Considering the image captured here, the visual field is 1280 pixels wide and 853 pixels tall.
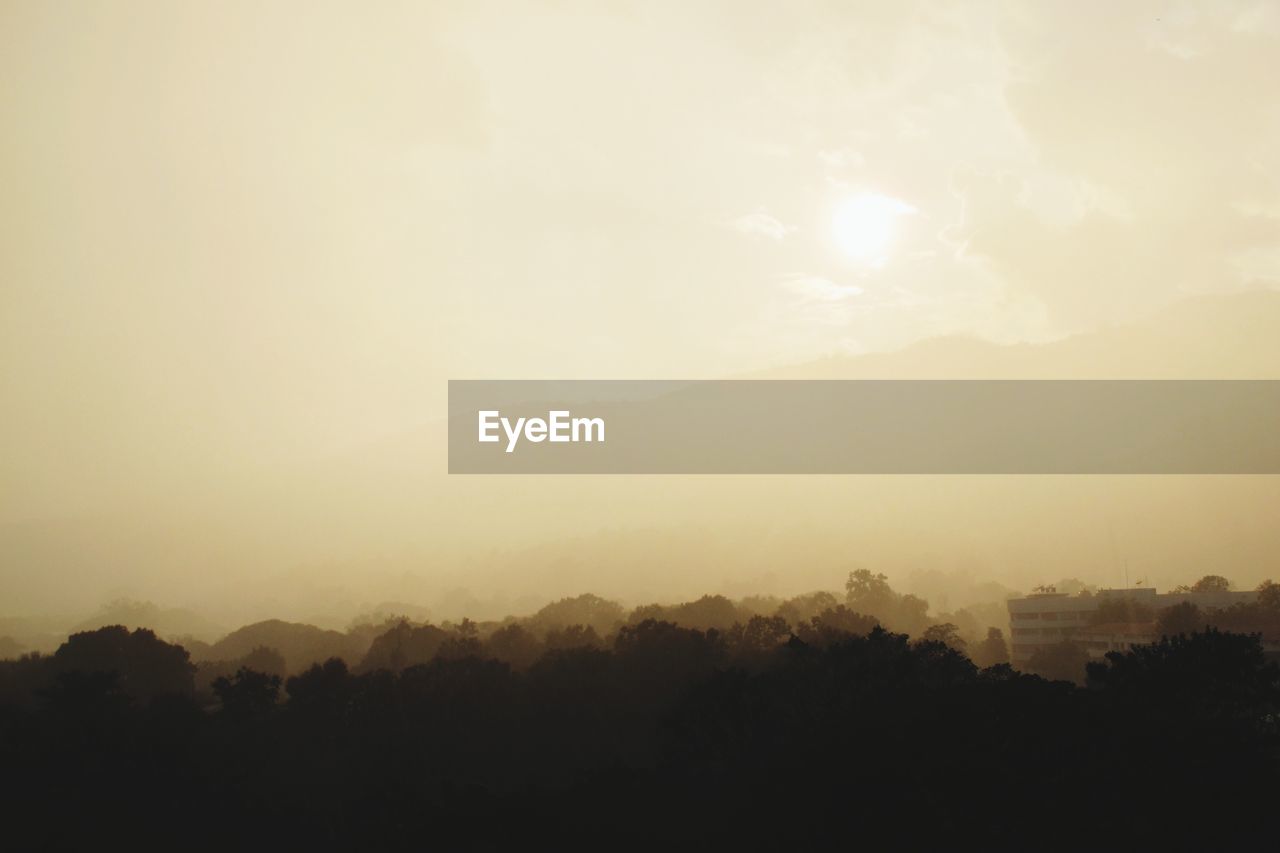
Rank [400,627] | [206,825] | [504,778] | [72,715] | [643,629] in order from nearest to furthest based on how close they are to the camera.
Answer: [206,825] < [504,778] < [72,715] < [643,629] < [400,627]

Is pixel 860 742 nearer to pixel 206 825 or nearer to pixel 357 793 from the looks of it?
pixel 357 793

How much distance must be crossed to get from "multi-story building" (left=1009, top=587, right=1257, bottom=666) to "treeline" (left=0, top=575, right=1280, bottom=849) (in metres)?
67.2

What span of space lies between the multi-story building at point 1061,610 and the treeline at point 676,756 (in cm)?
6717

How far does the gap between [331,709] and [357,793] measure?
1924cm

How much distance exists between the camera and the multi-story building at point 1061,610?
12525 cm

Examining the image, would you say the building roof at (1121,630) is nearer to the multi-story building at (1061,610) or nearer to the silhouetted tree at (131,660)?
the multi-story building at (1061,610)

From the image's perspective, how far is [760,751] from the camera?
45156 mm

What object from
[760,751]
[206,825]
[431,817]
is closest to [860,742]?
[760,751]

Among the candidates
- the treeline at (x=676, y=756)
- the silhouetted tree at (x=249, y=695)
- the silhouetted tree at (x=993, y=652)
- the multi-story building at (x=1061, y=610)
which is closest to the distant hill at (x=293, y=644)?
the treeline at (x=676, y=756)

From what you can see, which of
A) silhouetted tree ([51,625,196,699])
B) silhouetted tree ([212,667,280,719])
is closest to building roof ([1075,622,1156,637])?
silhouetted tree ([212,667,280,719])

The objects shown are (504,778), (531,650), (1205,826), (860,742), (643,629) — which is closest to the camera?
(1205,826)

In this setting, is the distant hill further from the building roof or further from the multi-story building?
the building roof

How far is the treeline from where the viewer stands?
31922 mm

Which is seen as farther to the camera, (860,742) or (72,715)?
(72,715)
